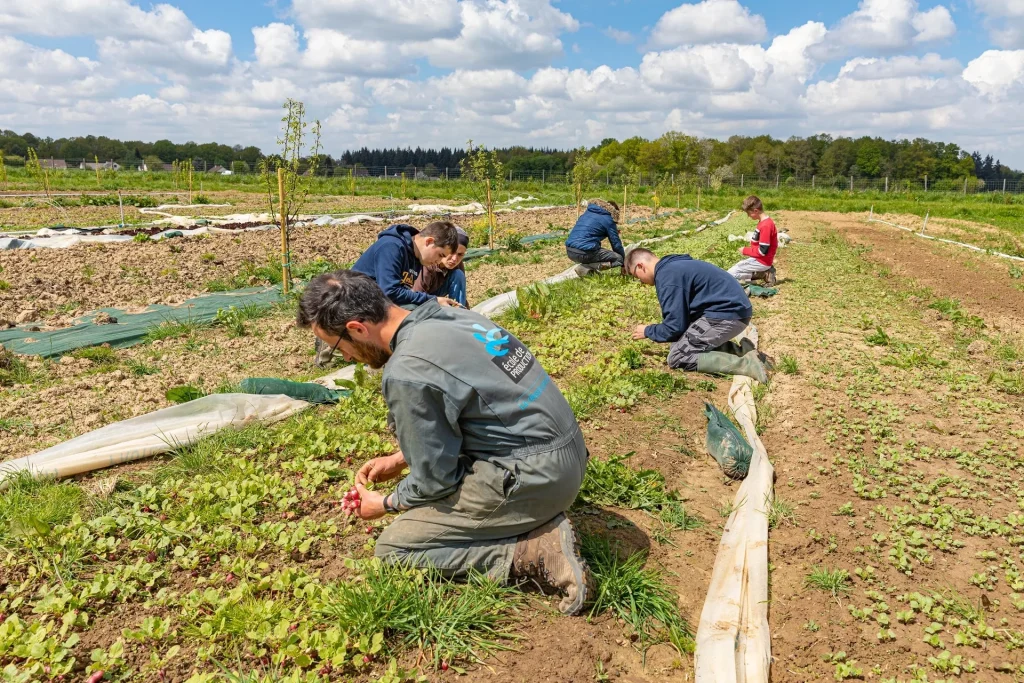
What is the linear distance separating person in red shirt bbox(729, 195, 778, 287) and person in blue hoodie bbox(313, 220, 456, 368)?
5534 mm

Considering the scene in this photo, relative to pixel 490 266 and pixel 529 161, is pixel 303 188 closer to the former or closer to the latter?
pixel 490 266

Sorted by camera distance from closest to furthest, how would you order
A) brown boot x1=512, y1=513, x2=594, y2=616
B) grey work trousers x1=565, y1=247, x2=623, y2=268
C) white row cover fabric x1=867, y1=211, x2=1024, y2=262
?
1. brown boot x1=512, y1=513, x2=594, y2=616
2. grey work trousers x1=565, y1=247, x2=623, y2=268
3. white row cover fabric x1=867, y1=211, x2=1024, y2=262

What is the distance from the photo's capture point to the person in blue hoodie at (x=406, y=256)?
5113 mm

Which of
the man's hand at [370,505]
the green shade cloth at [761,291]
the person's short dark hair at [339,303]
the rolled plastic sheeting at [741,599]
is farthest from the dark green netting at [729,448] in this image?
the green shade cloth at [761,291]

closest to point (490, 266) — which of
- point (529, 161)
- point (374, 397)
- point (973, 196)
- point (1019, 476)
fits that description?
point (374, 397)

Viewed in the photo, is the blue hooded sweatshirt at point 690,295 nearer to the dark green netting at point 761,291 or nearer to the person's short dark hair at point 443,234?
the person's short dark hair at point 443,234

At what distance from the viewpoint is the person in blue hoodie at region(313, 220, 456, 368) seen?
511cm

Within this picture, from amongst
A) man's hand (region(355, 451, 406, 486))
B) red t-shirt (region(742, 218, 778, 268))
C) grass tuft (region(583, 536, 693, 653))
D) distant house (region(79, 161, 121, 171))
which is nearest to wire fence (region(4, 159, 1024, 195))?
distant house (region(79, 161, 121, 171))

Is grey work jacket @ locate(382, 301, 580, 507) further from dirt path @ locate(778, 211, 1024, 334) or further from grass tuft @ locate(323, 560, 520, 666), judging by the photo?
dirt path @ locate(778, 211, 1024, 334)

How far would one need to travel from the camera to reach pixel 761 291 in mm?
9359

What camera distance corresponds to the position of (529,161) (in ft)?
268

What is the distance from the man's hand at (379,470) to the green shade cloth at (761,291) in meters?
7.44

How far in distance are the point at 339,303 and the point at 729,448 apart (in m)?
2.65

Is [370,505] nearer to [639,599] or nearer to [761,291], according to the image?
[639,599]
